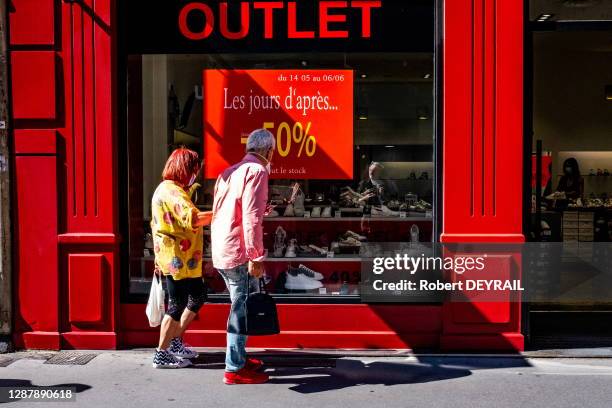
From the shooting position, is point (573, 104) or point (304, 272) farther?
point (573, 104)

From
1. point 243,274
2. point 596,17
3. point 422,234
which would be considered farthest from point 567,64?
point 243,274

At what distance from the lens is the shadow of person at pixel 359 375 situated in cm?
511

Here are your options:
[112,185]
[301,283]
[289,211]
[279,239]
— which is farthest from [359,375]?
[112,185]

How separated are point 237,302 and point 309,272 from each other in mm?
1601

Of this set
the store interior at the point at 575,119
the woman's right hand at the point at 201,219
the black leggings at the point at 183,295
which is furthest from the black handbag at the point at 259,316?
the store interior at the point at 575,119

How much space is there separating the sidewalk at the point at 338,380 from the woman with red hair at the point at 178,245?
0.38 m

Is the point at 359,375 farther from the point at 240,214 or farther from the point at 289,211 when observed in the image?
the point at 289,211

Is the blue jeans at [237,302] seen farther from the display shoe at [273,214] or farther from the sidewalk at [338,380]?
the display shoe at [273,214]

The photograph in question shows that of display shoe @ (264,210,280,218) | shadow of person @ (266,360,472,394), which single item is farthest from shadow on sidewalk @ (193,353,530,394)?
display shoe @ (264,210,280,218)

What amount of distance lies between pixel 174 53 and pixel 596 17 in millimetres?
3892

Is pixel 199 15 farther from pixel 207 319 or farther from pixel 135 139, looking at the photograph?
pixel 207 319

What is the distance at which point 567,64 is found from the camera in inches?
547

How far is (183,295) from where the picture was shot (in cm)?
536

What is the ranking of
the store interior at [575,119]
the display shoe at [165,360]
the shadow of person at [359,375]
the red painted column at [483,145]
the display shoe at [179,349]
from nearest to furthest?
1. the shadow of person at [359,375]
2. the display shoe at [165,360]
3. the display shoe at [179,349]
4. the red painted column at [483,145]
5. the store interior at [575,119]
